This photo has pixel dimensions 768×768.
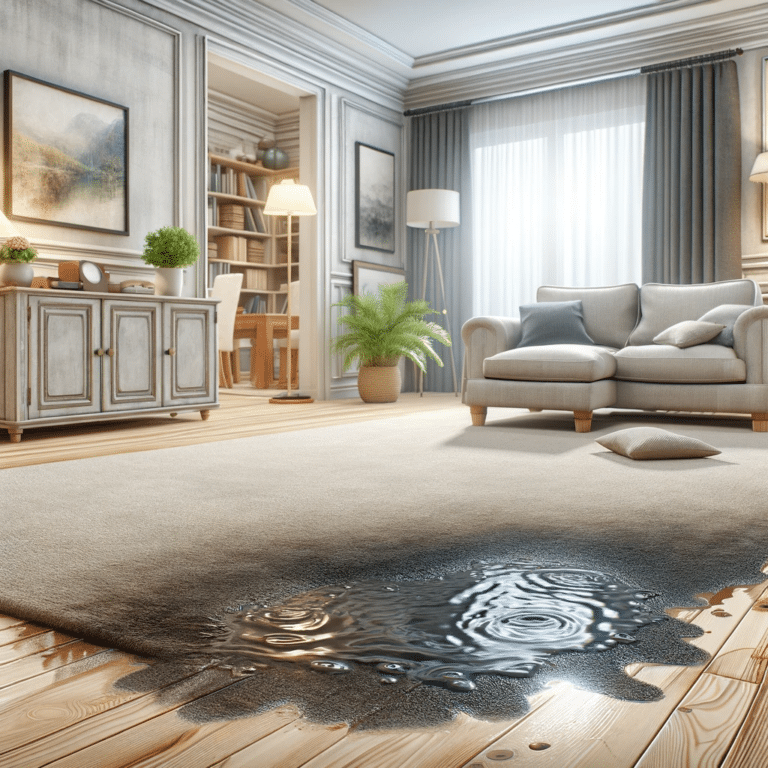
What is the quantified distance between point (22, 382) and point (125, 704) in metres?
2.89

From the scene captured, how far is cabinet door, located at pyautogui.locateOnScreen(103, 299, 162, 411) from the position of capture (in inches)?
150

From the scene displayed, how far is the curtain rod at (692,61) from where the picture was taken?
209 inches

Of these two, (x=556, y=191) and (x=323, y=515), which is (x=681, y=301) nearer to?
(x=556, y=191)

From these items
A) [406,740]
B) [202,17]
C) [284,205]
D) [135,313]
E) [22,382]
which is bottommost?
[406,740]

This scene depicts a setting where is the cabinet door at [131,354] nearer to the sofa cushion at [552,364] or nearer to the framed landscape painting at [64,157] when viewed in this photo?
the framed landscape painting at [64,157]

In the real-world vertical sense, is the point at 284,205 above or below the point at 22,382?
above

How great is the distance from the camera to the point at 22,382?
3432 millimetres

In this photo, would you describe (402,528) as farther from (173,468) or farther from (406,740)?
(173,468)

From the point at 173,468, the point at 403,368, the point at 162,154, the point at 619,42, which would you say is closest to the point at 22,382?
the point at 173,468

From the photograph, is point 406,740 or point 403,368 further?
point 403,368

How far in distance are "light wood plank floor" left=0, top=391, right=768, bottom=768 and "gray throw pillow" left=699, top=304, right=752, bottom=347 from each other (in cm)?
318

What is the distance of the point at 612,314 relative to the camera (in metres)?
4.63

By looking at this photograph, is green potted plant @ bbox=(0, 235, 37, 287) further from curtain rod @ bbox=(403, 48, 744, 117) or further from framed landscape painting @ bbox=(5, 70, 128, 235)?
curtain rod @ bbox=(403, 48, 744, 117)

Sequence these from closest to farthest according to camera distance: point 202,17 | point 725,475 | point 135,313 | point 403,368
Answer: point 725,475 < point 135,313 < point 202,17 < point 403,368
